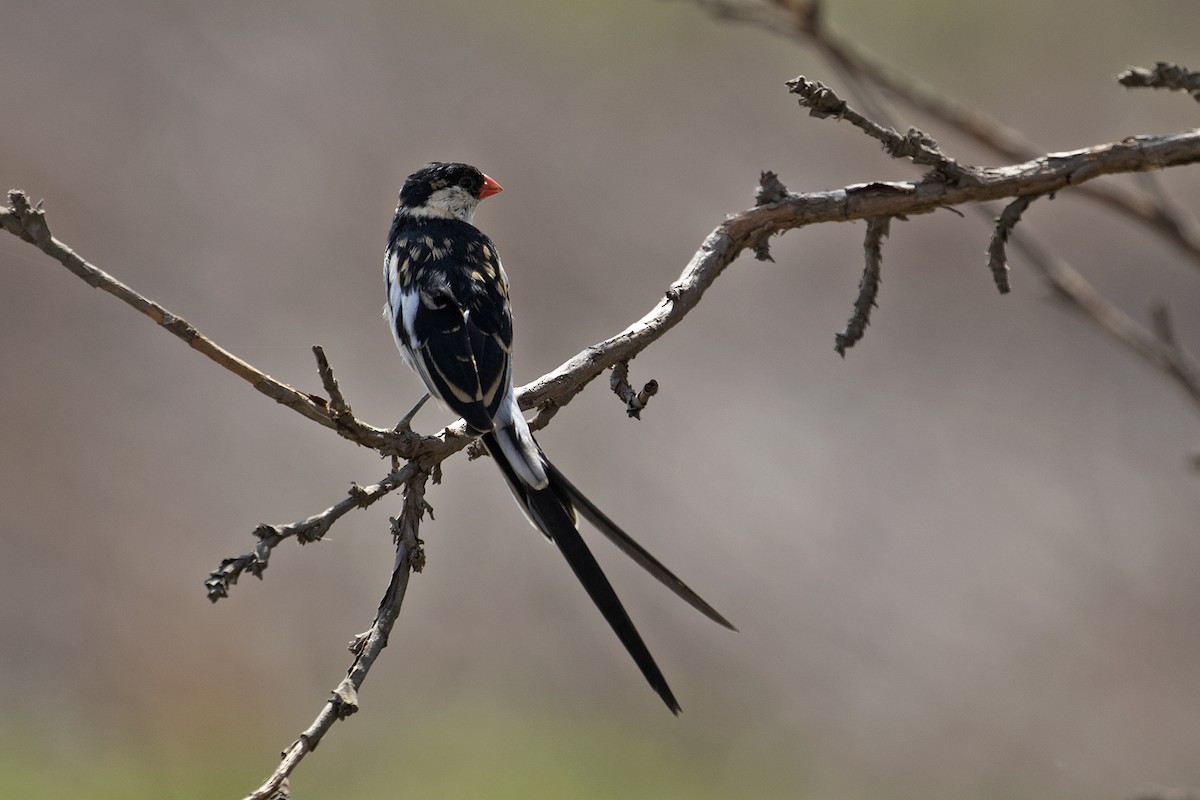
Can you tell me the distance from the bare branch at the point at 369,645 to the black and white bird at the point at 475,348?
46 centimetres

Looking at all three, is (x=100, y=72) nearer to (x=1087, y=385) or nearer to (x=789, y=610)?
(x=789, y=610)

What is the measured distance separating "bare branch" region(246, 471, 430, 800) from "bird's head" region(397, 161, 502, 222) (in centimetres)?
239

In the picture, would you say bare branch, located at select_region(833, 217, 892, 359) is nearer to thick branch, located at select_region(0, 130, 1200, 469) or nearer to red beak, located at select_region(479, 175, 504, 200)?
thick branch, located at select_region(0, 130, 1200, 469)

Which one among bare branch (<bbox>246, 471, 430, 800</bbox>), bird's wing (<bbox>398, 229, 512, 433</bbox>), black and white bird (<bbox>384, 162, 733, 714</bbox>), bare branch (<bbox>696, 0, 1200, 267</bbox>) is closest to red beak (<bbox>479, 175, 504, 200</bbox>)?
black and white bird (<bbox>384, 162, 733, 714</bbox>)

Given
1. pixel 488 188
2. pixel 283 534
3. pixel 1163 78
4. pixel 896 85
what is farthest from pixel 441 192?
pixel 283 534

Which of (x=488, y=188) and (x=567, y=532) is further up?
(x=488, y=188)

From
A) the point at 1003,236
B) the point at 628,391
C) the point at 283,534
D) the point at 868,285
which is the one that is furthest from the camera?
the point at 868,285

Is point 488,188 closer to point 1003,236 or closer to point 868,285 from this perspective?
point 868,285

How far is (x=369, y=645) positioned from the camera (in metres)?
2.29

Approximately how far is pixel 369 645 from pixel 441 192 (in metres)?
2.78

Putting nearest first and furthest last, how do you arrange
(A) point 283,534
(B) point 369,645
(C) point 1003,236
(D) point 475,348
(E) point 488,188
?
1. (A) point 283,534
2. (B) point 369,645
3. (C) point 1003,236
4. (D) point 475,348
5. (E) point 488,188

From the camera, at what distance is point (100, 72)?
12516 millimetres

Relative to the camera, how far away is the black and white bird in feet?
9.16

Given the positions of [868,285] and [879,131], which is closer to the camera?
[879,131]
